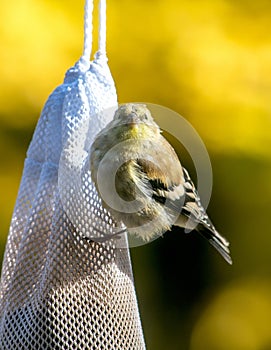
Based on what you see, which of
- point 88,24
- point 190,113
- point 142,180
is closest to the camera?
point 88,24

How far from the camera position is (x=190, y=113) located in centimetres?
521

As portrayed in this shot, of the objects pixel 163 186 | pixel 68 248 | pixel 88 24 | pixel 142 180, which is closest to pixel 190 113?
pixel 163 186

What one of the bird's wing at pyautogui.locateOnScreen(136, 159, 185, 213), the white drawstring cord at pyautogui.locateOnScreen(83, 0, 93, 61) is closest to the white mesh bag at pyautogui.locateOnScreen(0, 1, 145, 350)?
the white drawstring cord at pyautogui.locateOnScreen(83, 0, 93, 61)

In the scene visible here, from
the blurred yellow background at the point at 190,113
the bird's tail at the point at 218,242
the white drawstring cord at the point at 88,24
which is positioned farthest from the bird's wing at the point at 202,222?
the blurred yellow background at the point at 190,113

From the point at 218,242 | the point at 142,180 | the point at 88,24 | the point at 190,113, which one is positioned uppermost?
the point at 190,113

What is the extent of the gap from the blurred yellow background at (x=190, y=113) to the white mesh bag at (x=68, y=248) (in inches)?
66.4

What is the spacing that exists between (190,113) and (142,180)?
179 centimetres

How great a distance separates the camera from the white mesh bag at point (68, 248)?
3020 mm

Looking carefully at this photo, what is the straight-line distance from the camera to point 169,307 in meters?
5.03

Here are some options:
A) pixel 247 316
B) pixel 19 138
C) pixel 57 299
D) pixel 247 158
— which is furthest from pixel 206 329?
pixel 57 299

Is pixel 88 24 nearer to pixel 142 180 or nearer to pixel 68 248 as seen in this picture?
pixel 142 180

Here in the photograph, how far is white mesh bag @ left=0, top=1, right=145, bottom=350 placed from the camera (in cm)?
302

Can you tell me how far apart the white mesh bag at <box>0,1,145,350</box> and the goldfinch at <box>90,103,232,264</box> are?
0.08 meters

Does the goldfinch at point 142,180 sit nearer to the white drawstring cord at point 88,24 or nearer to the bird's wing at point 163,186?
the bird's wing at point 163,186
